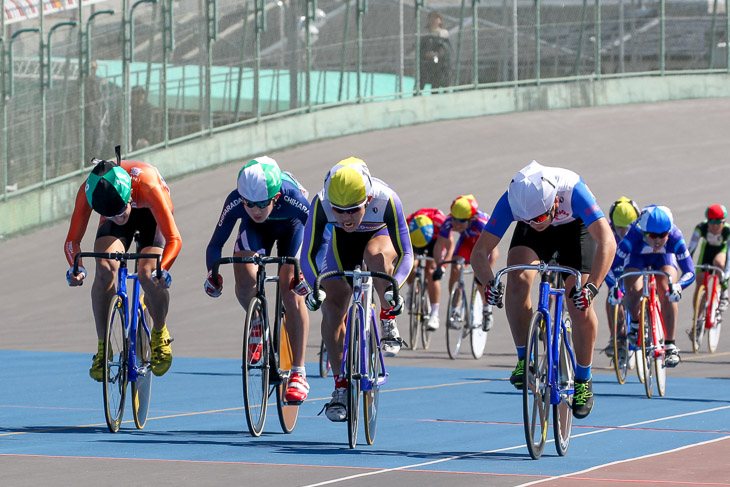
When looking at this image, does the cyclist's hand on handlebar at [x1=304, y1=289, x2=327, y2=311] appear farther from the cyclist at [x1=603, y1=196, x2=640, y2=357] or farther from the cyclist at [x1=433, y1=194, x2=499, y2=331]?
the cyclist at [x1=433, y1=194, x2=499, y2=331]

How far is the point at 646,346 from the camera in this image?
11.5 m

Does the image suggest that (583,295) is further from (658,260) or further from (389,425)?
(658,260)

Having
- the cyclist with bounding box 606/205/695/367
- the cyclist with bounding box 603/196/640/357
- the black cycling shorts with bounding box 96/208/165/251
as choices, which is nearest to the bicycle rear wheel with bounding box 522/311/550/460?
the black cycling shorts with bounding box 96/208/165/251

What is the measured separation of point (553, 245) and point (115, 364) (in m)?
2.66

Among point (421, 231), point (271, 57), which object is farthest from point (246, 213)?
point (271, 57)

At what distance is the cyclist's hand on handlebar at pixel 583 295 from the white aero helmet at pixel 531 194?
Answer: 449mm

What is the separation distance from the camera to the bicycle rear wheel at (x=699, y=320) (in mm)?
15812

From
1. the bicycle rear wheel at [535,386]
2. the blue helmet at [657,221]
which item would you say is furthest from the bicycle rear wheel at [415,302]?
the bicycle rear wheel at [535,386]

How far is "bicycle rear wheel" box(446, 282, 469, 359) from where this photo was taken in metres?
15.3

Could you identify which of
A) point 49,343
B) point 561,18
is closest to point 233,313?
point 49,343

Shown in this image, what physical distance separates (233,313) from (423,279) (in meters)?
3.67

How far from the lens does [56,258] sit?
2275cm

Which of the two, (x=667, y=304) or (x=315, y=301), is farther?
(x=667, y=304)

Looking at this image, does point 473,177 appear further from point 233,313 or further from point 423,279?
point 423,279
